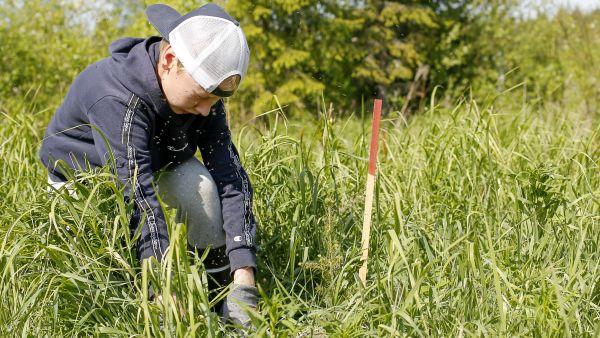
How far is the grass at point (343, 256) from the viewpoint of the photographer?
6.26 feet

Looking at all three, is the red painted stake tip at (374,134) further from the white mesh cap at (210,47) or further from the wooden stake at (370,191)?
the white mesh cap at (210,47)

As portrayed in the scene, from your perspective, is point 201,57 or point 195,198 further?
point 195,198

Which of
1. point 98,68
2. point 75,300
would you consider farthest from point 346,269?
point 98,68

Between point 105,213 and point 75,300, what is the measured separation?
0.27m

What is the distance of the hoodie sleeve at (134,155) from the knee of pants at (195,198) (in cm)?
26

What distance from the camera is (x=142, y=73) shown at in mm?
2166

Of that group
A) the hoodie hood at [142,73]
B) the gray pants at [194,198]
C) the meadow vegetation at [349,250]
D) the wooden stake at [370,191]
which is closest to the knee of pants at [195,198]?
the gray pants at [194,198]

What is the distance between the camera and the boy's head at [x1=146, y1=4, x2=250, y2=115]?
2012 mm

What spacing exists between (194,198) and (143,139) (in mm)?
327

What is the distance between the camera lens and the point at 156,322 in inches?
71.1

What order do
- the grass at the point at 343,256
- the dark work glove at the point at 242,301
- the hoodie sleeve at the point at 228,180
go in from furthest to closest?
the hoodie sleeve at the point at 228,180 < the dark work glove at the point at 242,301 < the grass at the point at 343,256

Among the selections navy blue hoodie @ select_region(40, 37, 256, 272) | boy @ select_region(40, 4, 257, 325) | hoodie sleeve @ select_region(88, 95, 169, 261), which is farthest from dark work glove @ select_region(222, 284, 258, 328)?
hoodie sleeve @ select_region(88, 95, 169, 261)

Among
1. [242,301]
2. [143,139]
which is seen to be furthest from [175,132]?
[242,301]

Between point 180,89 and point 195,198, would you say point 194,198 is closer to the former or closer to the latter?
point 195,198
